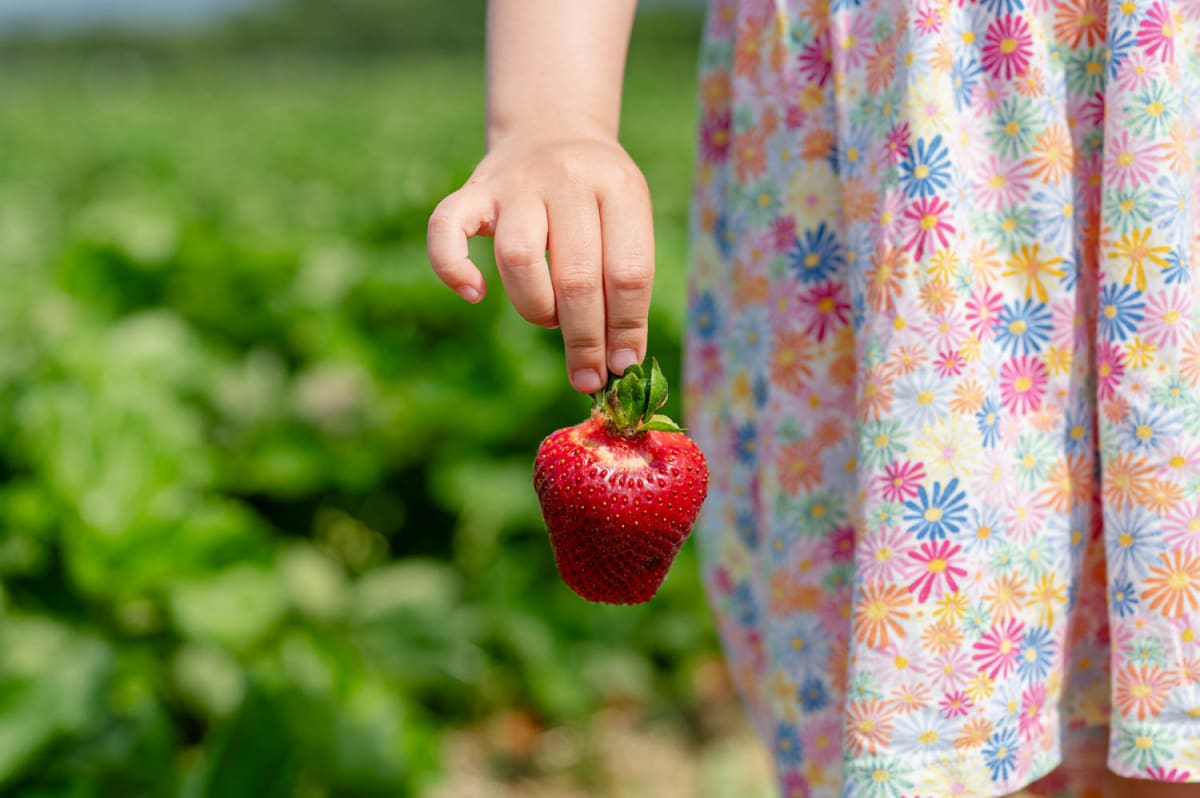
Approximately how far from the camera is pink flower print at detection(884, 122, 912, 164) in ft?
2.53

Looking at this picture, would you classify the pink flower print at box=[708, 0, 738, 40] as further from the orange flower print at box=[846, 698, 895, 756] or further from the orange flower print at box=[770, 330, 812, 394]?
the orange flower print at box=[846, 698, 895, 756]

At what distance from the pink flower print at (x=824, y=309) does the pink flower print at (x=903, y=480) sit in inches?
6.2

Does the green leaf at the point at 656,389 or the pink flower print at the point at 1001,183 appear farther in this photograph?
the pink flower print at the point at 1001,183

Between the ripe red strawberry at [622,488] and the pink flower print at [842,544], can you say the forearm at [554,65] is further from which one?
the pink flower print at [842,544]

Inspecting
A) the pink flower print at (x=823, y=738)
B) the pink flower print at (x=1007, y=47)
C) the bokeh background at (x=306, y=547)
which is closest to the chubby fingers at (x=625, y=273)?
the pink flower print at (x=1007, y=47)

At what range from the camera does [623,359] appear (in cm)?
69

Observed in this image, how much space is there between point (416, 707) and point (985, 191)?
1.50 metres

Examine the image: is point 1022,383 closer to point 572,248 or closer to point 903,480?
point 903,480

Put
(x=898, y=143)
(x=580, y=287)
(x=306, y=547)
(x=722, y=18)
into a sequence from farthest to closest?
(x=306, y=547) < (x=722, y=18) < (x=898, y=143) < (x=580, y=287)

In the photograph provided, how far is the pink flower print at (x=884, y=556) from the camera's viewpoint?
0.75 m

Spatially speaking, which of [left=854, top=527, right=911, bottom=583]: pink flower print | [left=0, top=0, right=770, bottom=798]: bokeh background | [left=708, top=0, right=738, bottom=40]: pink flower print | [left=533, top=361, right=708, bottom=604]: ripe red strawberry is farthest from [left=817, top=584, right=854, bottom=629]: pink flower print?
[left=0, top=0, right=770, bottom=798]: bokeh background

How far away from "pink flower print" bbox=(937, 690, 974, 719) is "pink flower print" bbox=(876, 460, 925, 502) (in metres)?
0.13

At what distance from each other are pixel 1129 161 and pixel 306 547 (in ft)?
5.39

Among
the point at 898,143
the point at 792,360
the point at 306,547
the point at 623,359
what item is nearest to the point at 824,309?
the point at 792,360
